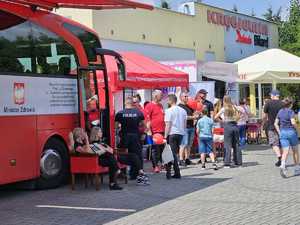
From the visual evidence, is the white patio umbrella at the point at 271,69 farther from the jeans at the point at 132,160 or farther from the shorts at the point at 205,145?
the jeans at the point at 132,160

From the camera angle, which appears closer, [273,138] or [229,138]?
[273,138]

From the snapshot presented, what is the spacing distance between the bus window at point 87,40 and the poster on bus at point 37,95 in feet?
2.71

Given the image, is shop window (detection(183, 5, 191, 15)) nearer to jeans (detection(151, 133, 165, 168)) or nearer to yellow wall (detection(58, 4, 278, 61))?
yellow wall (detection(58, 4, 278, 61))

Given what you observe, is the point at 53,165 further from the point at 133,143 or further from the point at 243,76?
the point at 243,76

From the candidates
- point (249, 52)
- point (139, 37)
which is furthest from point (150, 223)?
point (249, 52)

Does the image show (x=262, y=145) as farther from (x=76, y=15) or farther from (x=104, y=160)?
(x=104, y=160)

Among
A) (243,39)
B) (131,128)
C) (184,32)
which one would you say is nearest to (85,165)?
(131,128)

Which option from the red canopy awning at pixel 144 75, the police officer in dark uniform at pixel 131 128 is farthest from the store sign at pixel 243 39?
the police officer in dark uniform at pixel 131 128

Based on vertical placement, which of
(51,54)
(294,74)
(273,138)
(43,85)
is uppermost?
(294,74)

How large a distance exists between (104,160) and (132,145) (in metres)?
0.93

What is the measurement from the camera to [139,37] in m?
26.5

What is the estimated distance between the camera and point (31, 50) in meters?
11.9

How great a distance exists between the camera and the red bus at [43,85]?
11.2 metres

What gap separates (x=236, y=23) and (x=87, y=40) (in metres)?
23.6
